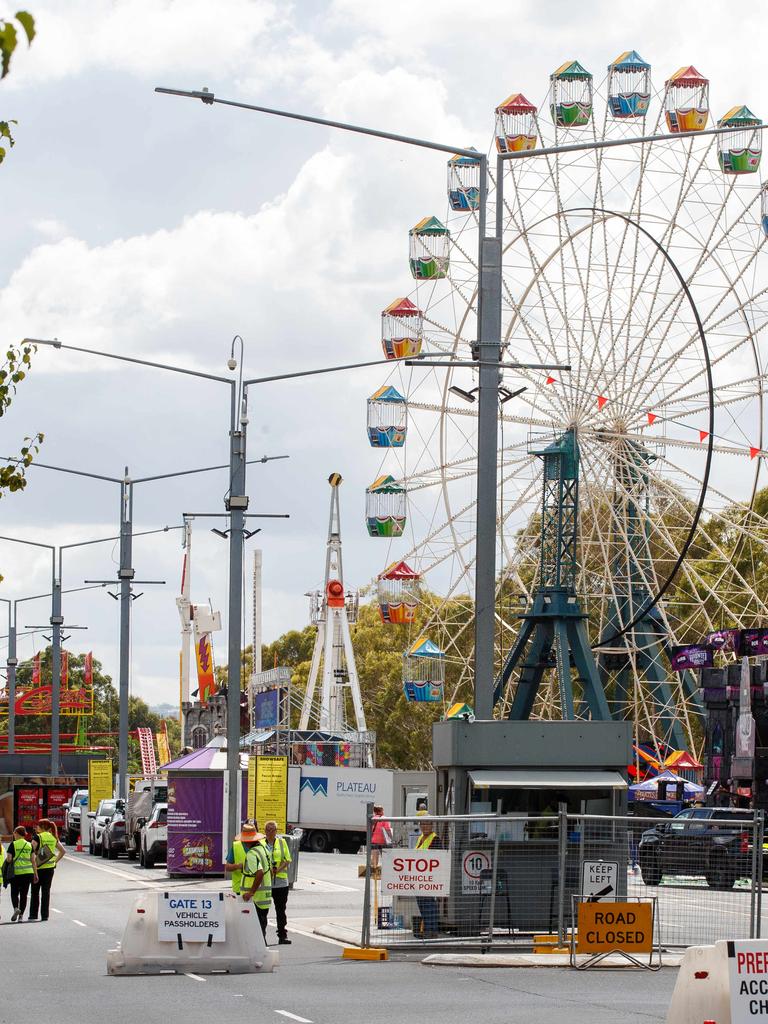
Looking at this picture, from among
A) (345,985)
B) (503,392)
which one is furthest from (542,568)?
(345,985)

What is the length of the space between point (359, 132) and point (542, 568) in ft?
84.2

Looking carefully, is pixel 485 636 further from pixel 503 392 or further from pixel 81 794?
pixel 81 794

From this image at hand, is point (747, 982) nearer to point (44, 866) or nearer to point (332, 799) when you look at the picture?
point (44, 866)

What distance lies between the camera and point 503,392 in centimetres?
2378

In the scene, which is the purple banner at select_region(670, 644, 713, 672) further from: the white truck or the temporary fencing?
the temporary fencing

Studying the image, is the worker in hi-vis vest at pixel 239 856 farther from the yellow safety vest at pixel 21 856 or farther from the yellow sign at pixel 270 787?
the yellow sign at pixel 270 787

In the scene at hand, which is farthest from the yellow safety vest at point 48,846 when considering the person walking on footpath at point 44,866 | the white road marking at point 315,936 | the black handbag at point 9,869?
the white road marking at point 315,936

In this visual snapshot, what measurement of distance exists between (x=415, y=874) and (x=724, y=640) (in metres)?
34.6

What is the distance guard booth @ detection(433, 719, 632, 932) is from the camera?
68.6ft

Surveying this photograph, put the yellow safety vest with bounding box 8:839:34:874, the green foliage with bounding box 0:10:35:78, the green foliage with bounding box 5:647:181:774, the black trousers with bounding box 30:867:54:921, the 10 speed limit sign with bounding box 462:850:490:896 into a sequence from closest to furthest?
the green foliage with bounding box 0:10:35:78, the 10 speed limit sign with bounding box 462:850:490:896, the yellow safety vest with bounding box 8:839:34:874, the black trousers with bounding box 30:867:54:921, the green foliage with bounding box 5:647:181:774

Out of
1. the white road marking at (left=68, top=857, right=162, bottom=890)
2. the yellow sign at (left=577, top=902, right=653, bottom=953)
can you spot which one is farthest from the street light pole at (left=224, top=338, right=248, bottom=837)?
the yellow sign at (left=577, top=902, right=653, bottom=953)

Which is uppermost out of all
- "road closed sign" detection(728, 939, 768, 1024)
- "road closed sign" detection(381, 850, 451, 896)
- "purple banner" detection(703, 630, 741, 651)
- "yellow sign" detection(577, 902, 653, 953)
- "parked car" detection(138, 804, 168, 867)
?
"purple banner" detection(703, 630, 741, 651)

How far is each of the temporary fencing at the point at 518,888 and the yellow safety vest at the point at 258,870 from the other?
3.75ft

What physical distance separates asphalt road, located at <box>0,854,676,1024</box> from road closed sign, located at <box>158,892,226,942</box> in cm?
72
